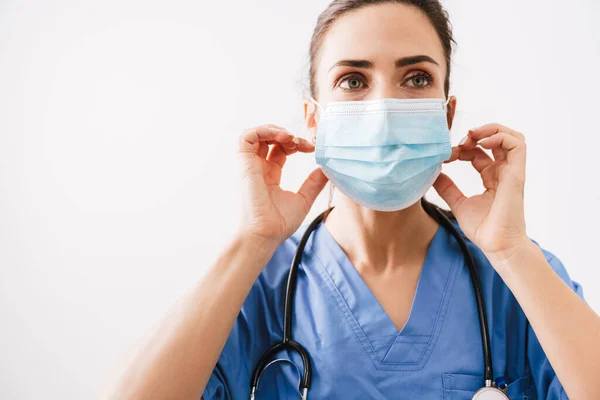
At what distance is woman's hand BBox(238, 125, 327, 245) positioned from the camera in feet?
3.13

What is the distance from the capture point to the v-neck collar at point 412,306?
96cm

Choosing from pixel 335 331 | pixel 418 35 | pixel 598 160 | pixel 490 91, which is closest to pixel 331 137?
pixel 418 35

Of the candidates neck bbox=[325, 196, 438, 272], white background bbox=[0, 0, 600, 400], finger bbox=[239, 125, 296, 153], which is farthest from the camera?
white background bbox=[0, 0, 600, 400]

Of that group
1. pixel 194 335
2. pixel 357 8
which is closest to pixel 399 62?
pixel 357 8

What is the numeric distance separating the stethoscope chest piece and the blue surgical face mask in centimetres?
41

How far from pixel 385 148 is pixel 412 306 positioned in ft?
1.25

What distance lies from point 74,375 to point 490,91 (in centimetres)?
180

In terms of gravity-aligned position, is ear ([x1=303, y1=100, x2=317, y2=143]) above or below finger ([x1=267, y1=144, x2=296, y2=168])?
above

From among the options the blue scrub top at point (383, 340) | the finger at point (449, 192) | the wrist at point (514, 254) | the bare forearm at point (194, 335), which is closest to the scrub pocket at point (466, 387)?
the blue scrub top at point (383, 340)

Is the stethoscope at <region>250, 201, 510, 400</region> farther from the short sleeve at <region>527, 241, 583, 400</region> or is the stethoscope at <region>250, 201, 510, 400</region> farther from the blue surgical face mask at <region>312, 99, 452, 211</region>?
the blue surgical face mask at <region>312, 99, 452, 211</region>

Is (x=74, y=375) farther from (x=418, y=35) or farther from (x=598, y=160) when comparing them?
(x=598, y=160)

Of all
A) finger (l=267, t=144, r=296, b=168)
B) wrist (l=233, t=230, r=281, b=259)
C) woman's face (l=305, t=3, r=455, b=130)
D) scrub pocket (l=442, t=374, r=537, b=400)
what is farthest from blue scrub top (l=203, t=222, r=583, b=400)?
woman's face (l=305, t=3, r=455, b=130)

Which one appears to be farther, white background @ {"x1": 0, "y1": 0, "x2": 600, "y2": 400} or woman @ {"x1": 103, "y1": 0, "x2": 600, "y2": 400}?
white background @ {"x1": 0, "y1": 0, "x2": 600, "y2": 400}

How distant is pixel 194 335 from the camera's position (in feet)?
2.73
